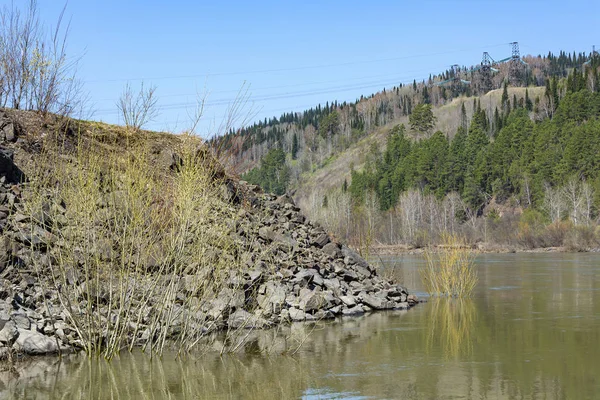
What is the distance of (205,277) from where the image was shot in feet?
40.7

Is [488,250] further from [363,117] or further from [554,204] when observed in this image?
[363,117]

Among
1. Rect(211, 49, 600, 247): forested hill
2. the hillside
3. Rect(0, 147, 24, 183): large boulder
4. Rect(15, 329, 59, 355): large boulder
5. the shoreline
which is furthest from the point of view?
the hillside

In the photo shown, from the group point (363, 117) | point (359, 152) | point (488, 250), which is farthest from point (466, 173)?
point (363, 117)

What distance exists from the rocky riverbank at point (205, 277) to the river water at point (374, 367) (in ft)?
2.15

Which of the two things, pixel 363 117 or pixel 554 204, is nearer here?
pixel 554 204

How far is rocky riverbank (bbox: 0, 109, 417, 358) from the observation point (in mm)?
11992

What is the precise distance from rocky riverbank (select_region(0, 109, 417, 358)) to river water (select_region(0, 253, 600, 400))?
0.66m

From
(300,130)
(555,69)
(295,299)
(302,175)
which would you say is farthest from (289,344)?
(555,69)

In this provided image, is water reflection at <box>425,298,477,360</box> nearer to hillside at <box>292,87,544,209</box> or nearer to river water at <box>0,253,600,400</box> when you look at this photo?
river water at <box>0,253,600,400</box>

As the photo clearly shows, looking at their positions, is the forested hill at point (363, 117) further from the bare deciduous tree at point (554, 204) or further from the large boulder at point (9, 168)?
the large boulder at point (9, 168)

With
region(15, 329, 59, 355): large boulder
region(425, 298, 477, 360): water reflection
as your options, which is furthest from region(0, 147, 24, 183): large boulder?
region(425, 298, 477, 360): water reflection

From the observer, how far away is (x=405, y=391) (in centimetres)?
990

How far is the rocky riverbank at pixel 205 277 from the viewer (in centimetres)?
1199

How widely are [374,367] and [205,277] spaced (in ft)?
10.8
